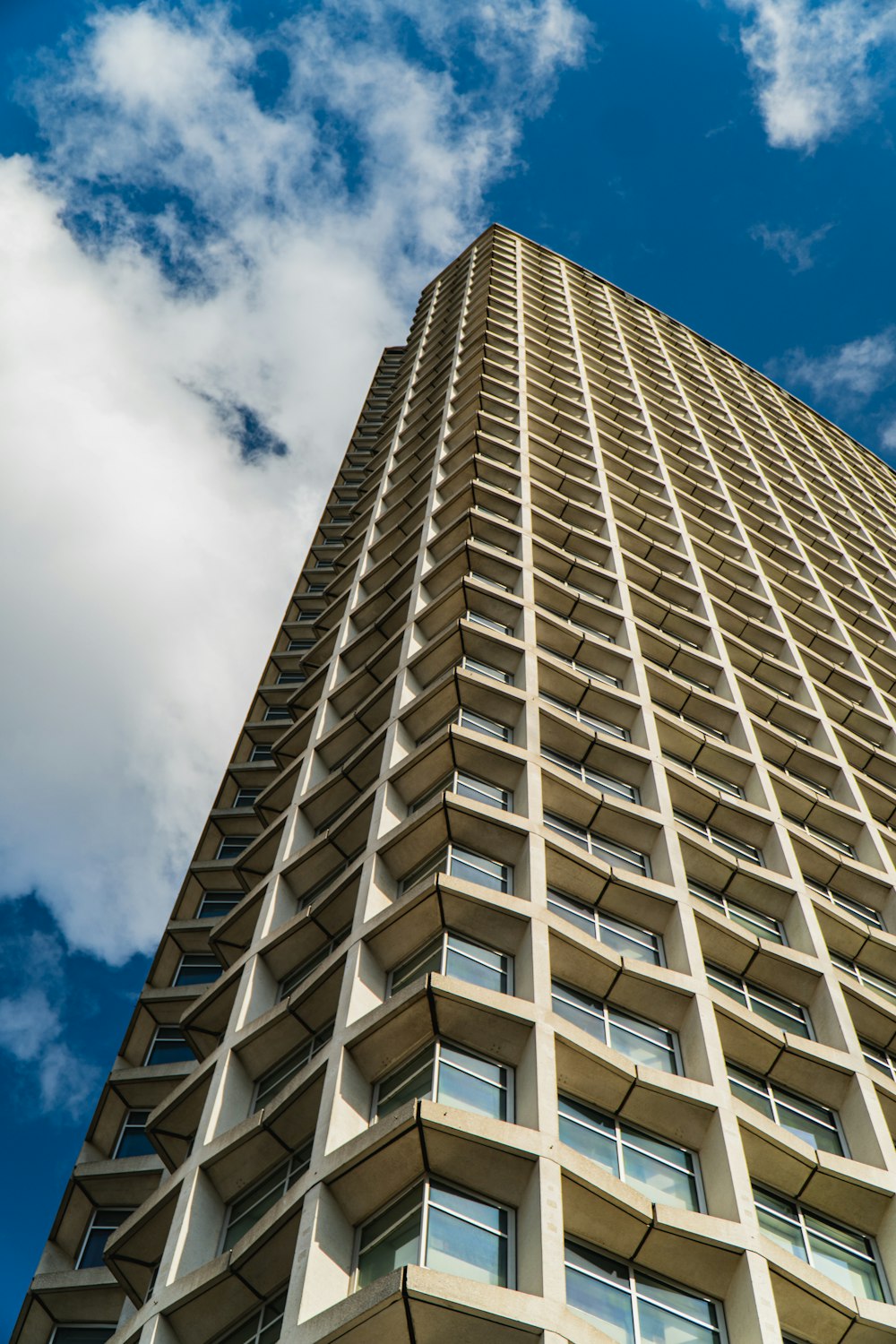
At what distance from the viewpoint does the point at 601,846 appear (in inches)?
1029

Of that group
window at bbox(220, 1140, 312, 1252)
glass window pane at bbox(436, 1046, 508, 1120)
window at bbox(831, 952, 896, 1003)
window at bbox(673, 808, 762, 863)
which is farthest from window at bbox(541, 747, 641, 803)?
window at bbox(220, 1140, 312, 1252)

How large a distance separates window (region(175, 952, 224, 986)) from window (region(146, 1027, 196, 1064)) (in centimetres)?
170

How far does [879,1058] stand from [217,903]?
19.2m

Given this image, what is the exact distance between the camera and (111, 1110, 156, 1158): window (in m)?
29.0

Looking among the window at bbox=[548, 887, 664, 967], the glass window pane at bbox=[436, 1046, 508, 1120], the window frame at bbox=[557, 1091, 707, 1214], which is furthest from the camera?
the window at bbox=[548, 887, 664, 967]

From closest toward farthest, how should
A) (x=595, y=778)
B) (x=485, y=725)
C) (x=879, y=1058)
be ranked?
(x=879, y=1058)
(x=485, y=725)
(x=595, y=778)

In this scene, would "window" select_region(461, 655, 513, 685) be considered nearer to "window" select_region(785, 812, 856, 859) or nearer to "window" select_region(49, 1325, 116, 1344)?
"window" select_region(785, 812, 856, 859)

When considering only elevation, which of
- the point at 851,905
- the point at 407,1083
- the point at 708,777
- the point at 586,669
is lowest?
the point at 407,1083

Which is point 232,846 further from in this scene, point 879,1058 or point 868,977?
point 879,1058

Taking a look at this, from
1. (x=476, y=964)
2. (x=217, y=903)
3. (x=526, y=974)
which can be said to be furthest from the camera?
(x=217, y=903)

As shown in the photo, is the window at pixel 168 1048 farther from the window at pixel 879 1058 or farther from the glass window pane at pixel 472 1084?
the window at pixel 879 1058

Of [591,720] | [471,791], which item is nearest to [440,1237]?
[471,791]

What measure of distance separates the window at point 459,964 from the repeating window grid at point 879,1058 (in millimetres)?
8498

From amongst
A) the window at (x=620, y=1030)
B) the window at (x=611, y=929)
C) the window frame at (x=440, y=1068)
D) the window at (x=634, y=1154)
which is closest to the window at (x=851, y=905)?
the window at (x=611, y=929)
